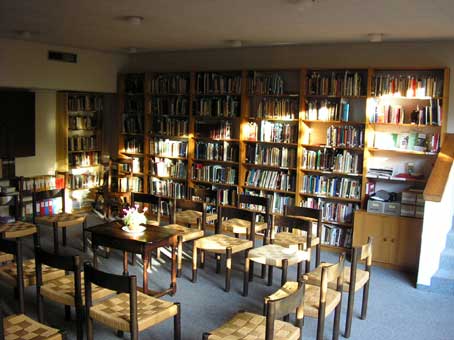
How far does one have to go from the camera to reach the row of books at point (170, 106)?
324 inches

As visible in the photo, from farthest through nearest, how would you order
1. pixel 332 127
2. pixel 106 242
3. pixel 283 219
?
pixel 332 127
pixel 283 219
pixel 106 242

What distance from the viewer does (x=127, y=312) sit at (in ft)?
12.1

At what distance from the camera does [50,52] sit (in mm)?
7660

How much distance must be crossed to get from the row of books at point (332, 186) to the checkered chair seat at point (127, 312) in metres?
3.72

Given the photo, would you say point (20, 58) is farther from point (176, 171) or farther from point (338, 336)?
point (338, 336)

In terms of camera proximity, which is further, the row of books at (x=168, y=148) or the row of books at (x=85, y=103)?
the row of books at (x=85, y=103)

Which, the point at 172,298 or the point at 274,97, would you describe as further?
the point at 274,97

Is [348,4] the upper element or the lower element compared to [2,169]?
upper

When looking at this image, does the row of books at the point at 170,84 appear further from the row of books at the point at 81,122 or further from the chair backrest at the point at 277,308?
the chair backrest at the point at 277,308

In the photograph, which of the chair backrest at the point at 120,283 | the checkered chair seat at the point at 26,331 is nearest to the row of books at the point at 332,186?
the chair backrest at the point at 120,283

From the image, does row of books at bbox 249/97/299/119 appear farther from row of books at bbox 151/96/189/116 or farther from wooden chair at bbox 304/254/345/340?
wooden chair at bbox 304/254/345/340

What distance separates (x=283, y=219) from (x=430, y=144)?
233 centimetres

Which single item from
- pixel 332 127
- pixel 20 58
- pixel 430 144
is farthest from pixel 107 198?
pixel 430 144

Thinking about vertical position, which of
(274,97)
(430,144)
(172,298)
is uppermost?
(274,97)
